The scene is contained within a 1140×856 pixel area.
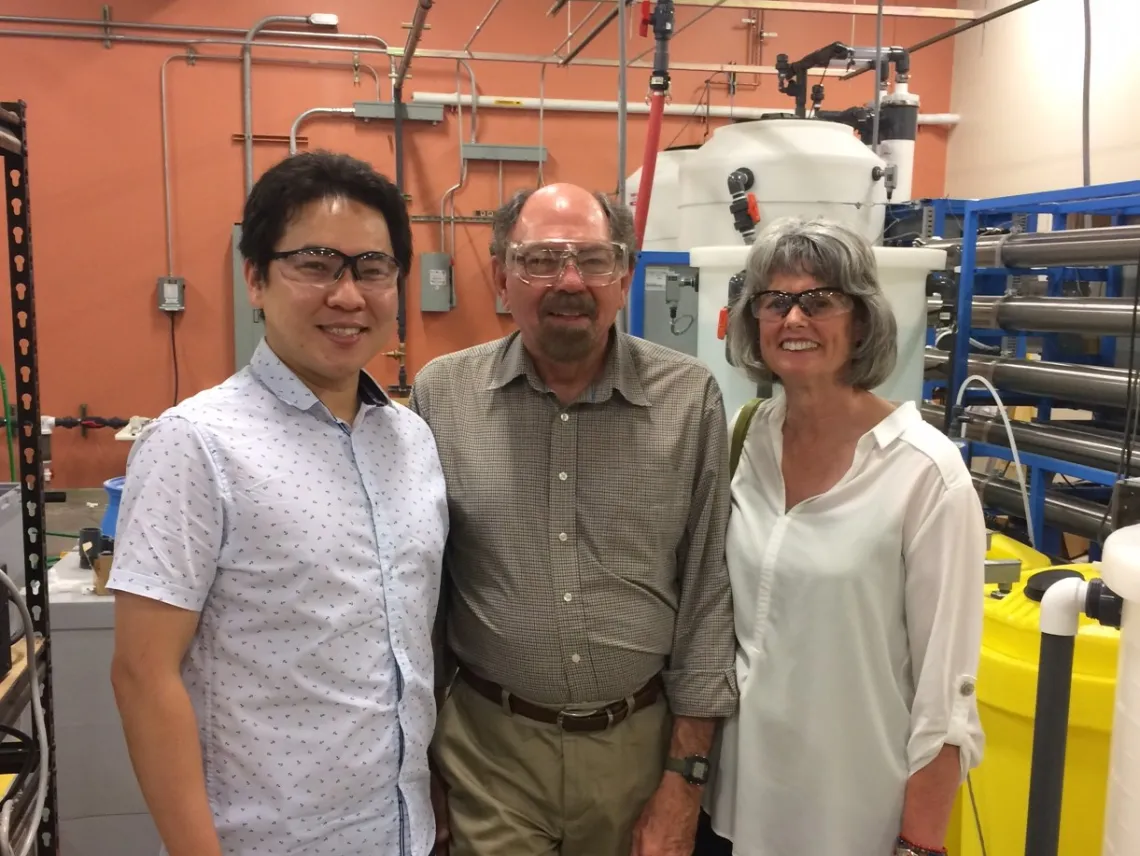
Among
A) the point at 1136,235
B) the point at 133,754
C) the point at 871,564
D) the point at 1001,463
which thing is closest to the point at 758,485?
the point at 871,564

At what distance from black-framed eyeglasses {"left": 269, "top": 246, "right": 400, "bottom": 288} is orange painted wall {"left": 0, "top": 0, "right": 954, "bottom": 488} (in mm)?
3651

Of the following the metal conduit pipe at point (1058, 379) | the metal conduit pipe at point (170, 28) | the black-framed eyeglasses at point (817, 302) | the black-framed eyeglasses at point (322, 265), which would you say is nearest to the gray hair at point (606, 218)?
the black-framed eyeglasses at point (817, 302)

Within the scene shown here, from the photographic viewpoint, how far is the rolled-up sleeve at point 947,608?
3.82 feet

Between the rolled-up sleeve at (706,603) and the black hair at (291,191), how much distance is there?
2.05 ft

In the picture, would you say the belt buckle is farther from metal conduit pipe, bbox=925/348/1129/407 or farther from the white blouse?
metal conduit pipe, bbox=925/348/1129/407

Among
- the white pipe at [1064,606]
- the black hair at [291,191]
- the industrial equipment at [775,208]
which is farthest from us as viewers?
the industrial equipment at [775,208]

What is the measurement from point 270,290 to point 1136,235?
2.16m

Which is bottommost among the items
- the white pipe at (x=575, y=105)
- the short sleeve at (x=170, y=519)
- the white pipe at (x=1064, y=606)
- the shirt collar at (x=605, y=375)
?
the white pipe at (x=1064, y=606)

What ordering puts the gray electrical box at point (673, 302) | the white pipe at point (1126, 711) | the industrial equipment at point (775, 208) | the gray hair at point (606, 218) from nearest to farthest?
1. the white pipe at point (1126, 711)
2. the gray hair at point (606, 218)
3. the industrial equipment at point (775, 208)
4. the gray electrical box at point (673, 302)

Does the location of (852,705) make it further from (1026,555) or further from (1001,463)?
(1001,463)

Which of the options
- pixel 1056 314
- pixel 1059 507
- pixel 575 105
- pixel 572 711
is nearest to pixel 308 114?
pixel 575 105

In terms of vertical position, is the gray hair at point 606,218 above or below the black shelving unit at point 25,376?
above

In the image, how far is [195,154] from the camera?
4746 mm

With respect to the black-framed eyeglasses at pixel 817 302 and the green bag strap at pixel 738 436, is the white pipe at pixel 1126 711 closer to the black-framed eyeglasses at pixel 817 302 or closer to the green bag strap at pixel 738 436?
the black-framed eyeglasses at pixel 817 302
